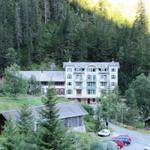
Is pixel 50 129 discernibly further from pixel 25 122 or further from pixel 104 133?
pixel 104 133

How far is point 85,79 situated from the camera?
9194 cm

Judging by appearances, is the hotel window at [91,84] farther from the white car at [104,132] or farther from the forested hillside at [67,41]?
the white car at [104,132]

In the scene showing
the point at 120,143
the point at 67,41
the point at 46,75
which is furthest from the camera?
the point at 67,41

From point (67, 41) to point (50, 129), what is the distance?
2991 inches

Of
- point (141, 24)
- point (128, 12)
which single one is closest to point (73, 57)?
point (141, 24)

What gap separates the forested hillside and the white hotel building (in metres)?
4.38

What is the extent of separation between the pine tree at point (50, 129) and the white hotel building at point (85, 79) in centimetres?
6215

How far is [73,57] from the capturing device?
101 metres

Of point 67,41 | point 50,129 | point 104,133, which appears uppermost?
point 67,41

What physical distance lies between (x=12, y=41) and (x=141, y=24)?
2900 cm

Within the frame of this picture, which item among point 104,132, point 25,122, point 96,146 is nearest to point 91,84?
point 104,132

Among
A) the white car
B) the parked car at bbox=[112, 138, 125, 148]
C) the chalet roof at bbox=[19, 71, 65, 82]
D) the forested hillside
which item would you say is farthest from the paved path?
the forested hillside

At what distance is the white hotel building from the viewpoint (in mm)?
91250

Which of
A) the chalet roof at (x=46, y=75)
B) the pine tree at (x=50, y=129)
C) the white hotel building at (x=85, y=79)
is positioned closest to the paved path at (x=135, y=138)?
the pine tree at (x=50, y=129)
